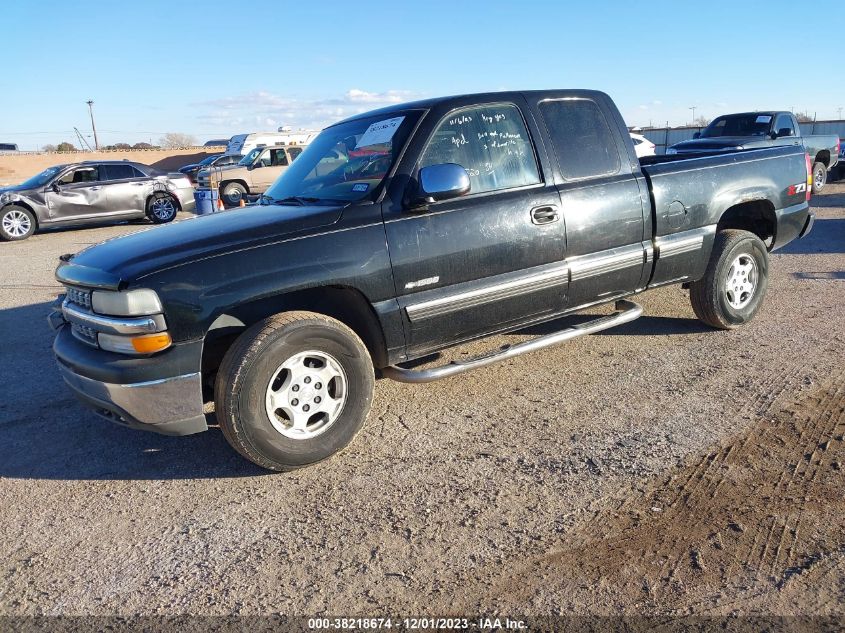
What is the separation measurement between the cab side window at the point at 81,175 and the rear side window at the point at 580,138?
1311 cm

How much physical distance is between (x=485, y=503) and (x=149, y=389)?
5.56 feet

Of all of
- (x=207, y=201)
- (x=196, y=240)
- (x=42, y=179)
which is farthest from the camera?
(x=42, y=179)

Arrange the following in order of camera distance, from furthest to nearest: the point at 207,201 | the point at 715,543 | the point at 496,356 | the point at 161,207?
1. the point at 161,207
2. the point at 207,201
3. the point at 496,356
4. the point at 715,543

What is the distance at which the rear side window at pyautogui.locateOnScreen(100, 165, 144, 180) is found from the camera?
14836 mm

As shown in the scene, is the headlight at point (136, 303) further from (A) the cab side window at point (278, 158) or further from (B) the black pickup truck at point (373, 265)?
(A) the cab side window at point (278, 158)

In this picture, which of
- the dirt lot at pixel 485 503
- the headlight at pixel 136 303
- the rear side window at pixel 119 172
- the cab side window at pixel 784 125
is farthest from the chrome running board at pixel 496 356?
the rear side window at pixel 119 172

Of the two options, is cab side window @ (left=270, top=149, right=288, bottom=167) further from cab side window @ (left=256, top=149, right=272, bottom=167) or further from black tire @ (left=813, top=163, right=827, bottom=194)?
black tire @ (left=813, top=163, right=827, bottom=194)

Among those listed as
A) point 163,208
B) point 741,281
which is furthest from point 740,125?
point 163,208

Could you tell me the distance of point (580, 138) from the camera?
4543 mm

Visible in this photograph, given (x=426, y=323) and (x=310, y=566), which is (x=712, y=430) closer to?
(x=426, y=323)

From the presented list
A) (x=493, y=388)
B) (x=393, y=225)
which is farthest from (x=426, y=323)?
(x=493, y=388)

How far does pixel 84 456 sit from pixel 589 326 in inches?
129

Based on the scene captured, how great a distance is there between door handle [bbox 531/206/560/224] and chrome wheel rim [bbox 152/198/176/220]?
1324 centimetres

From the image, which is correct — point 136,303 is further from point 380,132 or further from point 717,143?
point 717,143
